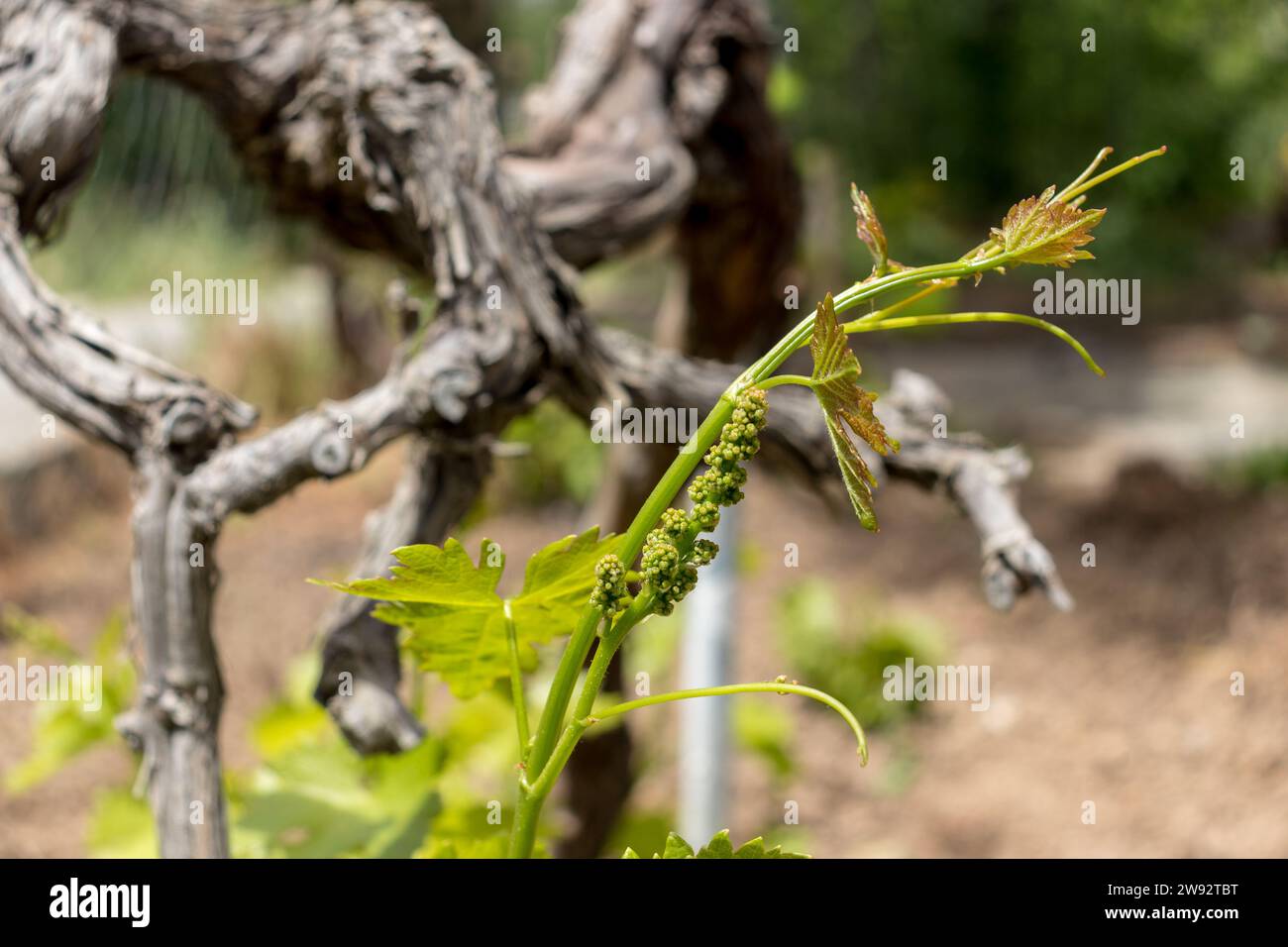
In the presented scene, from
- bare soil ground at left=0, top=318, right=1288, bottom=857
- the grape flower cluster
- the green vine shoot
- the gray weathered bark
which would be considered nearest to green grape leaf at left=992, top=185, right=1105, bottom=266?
the green vine shoot

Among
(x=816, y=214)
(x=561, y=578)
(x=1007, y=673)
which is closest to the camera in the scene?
(x=561, y=578)

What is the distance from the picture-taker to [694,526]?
18.1 inches

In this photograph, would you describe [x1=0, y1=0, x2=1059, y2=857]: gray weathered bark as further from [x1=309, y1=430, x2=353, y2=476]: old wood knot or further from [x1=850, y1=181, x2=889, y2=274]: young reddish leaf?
[x1=850, y1=181, x2=889, y2=274]: young reddish leaf

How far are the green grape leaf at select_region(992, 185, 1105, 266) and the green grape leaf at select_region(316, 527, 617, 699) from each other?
0.21 m

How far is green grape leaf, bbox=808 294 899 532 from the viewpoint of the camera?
17.6 inches

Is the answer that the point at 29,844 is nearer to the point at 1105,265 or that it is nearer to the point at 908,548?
the point at 908,548

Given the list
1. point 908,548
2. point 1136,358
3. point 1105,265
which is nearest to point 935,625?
point 908,548

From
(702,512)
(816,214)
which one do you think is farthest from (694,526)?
(816,214)

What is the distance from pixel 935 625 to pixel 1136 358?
399 cm

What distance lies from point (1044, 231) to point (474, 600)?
0.97 ft

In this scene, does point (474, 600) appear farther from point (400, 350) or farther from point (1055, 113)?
point (1055, 113)

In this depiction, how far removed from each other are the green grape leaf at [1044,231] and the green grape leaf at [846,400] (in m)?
0.08
